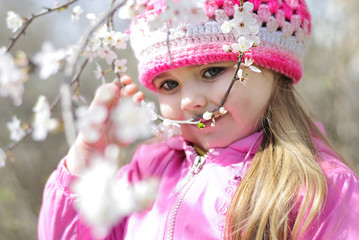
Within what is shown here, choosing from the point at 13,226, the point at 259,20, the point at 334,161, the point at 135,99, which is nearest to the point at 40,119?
the point at 135,99

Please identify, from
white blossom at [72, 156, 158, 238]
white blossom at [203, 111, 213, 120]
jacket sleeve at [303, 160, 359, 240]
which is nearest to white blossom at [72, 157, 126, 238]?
white blossom at [72, 156, 158, 238]

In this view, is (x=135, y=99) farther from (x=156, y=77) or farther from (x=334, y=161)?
(x=334, y=161)

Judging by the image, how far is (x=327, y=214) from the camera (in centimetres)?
94

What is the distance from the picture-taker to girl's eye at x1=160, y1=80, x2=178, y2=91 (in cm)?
117

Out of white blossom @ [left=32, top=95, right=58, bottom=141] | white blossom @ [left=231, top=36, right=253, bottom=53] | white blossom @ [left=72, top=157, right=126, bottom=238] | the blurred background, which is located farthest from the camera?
the blurred background

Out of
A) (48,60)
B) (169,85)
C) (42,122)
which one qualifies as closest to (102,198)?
(42,122)

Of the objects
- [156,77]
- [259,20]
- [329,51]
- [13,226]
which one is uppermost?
[259,20]

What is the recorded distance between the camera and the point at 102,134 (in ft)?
4.22

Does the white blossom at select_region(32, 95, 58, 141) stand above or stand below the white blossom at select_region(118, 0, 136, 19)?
below

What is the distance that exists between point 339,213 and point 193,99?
46cm

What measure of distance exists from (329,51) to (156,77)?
1716mm

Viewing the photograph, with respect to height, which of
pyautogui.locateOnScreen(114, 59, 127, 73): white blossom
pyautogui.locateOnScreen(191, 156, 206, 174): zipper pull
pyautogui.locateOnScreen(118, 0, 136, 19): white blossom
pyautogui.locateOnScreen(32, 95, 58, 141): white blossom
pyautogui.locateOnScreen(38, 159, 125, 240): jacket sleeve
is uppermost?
pyautogui.locateOnScreen(118, 0, 136, 19): white blossom

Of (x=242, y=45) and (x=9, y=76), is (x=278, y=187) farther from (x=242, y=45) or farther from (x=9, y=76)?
(x=9, y=76)

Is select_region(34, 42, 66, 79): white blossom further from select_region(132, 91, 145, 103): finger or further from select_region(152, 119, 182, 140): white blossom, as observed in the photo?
select_region(152, 119, 182, 140): white blossom
